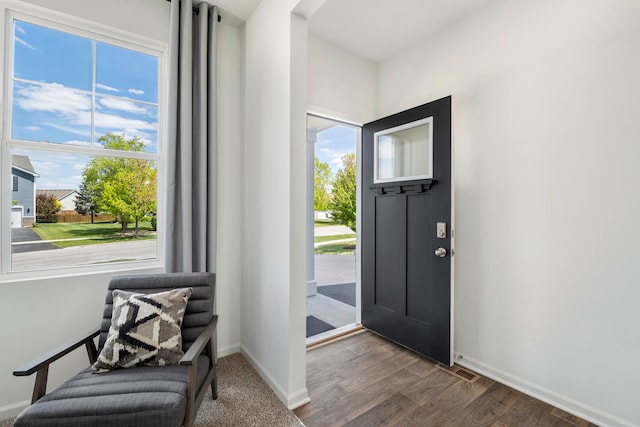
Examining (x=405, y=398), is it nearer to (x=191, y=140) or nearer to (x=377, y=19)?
(x=191, y=140)

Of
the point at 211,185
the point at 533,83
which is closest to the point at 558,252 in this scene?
the point at 533,83

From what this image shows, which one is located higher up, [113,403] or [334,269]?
[113,403]

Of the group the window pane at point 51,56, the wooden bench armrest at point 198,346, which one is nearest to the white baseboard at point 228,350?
the wooden bench armrest at point 198,346

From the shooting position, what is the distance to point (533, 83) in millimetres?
1933

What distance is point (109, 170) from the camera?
82.0 inches

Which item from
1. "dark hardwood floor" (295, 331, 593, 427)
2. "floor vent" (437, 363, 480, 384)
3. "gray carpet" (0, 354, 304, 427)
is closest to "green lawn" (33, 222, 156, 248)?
"gray carpet" (0, 354, 304, 427)

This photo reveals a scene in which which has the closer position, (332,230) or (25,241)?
(25,241)

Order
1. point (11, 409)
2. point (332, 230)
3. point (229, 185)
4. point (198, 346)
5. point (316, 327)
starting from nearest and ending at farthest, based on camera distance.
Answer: point (198, 346) < point (11, 409) < point (229, 185) < point (316, 327) < point (332, 230)

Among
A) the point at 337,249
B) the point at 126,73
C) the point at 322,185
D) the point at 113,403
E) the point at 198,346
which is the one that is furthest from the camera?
the point at 337,249

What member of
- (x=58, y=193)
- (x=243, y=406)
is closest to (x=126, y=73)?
(x=58, y=193)

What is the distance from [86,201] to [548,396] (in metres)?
3.39

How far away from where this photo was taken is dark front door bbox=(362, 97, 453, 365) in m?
2.24

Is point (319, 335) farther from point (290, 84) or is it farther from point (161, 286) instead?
point (290, 84)

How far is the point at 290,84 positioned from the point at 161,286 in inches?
60.0
